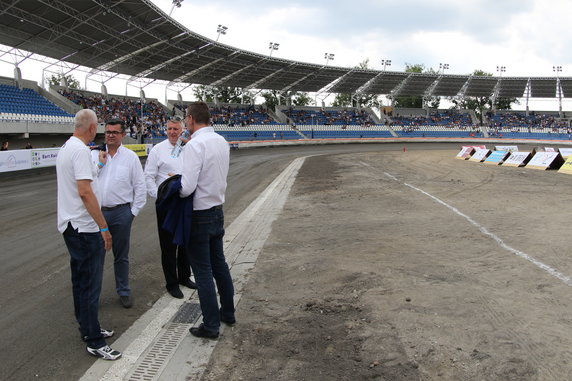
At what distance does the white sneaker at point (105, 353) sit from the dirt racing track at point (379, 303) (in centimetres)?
5

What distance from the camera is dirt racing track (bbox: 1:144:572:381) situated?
313 cm

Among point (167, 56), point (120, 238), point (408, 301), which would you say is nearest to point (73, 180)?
point (120, 238)

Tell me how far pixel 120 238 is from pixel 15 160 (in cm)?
1679

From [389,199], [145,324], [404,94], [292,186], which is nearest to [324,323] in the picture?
[145,324]

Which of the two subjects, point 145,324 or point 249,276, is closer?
point 145,324

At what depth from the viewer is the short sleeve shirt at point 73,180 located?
125 inches

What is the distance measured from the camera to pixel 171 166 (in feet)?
16.4

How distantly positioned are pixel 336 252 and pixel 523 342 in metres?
3.19

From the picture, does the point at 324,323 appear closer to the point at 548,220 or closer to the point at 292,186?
the point at 548,220

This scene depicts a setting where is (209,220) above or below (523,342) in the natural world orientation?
above

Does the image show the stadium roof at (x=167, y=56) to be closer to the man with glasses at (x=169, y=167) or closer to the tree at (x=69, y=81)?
the man with glasses at (x=169, y=167)

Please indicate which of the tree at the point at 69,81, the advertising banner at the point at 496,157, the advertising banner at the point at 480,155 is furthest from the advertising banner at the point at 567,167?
the tree at the point at 69,81

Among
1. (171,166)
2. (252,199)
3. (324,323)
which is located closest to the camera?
(324,323)

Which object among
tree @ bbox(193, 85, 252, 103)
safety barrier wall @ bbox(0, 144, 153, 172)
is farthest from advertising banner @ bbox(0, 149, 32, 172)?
tree @ bbox(193, 85, 252, 103)
